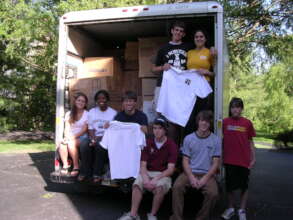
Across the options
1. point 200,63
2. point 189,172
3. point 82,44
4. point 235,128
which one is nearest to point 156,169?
point 189,172

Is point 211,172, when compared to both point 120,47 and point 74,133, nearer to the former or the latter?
point 74,133

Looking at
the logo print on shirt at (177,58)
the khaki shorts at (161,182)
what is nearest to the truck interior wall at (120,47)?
the logo print on shirt at (177,58)

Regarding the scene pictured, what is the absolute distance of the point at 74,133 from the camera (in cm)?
505

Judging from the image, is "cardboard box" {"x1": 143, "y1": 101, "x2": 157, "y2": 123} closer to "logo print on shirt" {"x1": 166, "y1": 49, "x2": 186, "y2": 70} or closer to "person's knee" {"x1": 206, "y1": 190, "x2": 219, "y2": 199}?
"logo print on shirt" {"x1": 166, "y1": 49, "x2": 186, "y2": 70}

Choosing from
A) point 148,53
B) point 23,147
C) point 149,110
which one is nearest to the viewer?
point 149,110

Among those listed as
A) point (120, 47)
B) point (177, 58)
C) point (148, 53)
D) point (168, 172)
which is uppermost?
point (120, 47)

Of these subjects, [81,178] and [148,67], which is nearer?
[81,178]

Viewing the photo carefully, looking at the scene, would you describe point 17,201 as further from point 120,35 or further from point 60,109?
point 120,35

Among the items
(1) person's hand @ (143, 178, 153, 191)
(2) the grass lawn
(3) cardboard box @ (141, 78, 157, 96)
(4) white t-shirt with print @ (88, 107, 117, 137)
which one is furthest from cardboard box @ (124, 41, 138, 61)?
(2) the grass lawn

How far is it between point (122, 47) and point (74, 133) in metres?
2.80

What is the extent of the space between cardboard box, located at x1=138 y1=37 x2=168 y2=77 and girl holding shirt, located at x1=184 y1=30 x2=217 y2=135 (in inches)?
42.1

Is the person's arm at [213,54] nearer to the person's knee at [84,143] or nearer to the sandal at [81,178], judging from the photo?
A: the person's knee at [84,143]

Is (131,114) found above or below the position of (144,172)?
above

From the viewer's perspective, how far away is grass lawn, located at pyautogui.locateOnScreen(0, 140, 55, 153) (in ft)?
34.6
